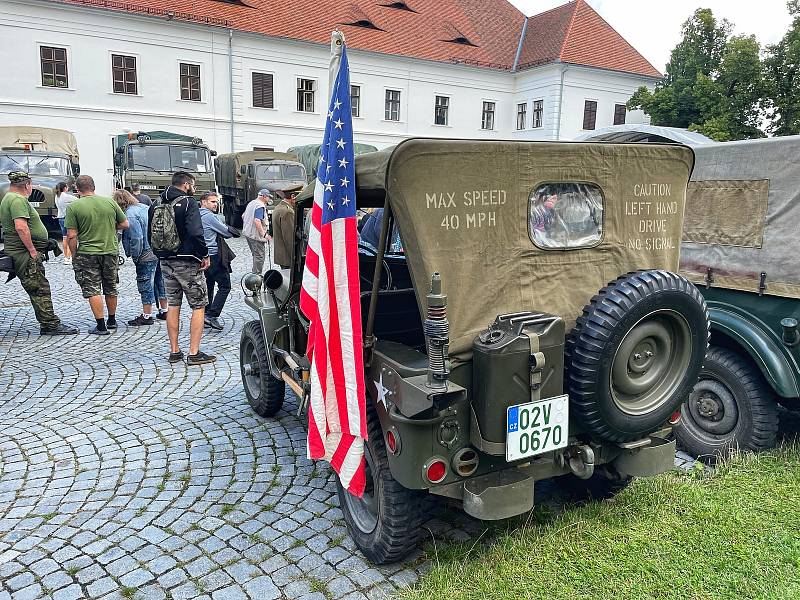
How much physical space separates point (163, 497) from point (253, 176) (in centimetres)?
1532

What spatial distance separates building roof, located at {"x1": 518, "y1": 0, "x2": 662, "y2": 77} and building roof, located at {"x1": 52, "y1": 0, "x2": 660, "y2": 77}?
6 centimetres

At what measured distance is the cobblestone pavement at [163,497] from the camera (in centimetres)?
312

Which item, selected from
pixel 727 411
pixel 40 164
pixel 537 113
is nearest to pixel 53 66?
pixel 40 164

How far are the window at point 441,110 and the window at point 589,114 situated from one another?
7.87 m

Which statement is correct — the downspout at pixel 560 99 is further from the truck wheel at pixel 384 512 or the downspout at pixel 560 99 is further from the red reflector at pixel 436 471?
the red reflector at pixel 436 471

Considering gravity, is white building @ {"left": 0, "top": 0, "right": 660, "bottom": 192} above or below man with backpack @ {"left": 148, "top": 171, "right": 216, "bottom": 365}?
above

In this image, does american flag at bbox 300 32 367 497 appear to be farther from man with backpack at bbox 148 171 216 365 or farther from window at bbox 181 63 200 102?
window at bbox 181 63 200 102

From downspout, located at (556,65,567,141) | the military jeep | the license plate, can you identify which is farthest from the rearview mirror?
downspout, located at (556,65,567,141)

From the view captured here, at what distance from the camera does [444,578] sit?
3.03 metres

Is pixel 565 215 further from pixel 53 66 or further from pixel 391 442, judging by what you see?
pixel 53 66

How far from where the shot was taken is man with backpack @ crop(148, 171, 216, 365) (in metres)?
6.27

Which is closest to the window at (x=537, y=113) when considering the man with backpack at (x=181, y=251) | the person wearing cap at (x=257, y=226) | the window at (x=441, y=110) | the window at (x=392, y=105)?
the window at (x=441, y=110)

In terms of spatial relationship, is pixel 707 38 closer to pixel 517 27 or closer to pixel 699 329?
pixel 517 27

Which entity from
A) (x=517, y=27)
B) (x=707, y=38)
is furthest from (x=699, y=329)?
(x=517, y=27)
